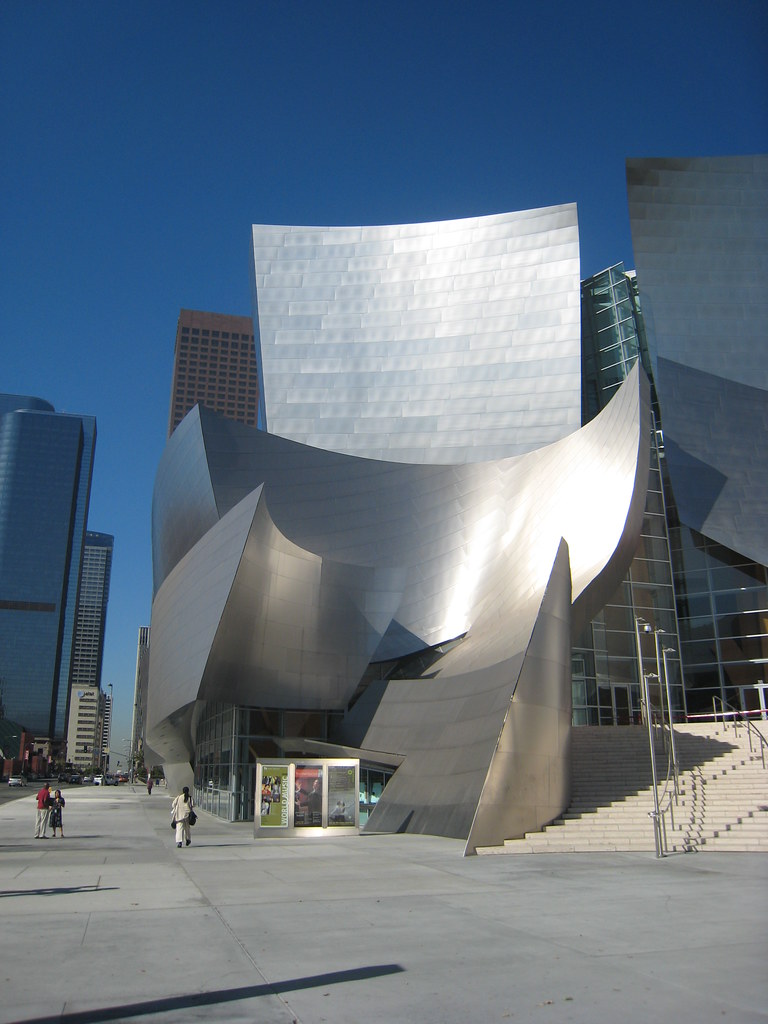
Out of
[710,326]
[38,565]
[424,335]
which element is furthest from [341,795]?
[38,565]

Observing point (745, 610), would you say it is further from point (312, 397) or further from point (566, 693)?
point (312, 397)

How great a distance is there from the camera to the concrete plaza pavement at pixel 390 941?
4742 mm

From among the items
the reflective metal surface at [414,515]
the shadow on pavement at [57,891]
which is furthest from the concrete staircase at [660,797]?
the shadow on pavement at [57,891]

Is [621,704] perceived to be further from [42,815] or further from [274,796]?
[42,815]

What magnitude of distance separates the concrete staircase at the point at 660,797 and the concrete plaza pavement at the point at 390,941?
76.5 inches

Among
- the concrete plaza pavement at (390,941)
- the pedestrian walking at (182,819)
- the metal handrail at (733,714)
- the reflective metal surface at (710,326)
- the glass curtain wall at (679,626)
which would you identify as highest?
the reflective metal surface at (710,326)

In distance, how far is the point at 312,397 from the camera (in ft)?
110

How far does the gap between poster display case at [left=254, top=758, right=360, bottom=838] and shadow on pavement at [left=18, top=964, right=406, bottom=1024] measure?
12040 millimetres

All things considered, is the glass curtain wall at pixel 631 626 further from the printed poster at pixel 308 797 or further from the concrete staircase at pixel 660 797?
the printed poster at pixel 308 797

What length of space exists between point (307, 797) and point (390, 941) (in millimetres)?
11575

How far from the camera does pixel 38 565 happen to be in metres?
168

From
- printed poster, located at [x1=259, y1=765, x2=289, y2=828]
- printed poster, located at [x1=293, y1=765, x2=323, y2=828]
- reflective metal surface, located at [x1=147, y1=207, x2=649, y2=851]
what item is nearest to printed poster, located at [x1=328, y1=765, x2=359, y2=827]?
printed poster, located at [x1=293, y1=765, x2=323, y2=828]

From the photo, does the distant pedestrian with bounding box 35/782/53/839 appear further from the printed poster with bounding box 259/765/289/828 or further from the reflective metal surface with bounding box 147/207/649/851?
the printed poster with bounding box 259/765/289/828

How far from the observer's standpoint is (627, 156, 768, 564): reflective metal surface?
27.3 meters
